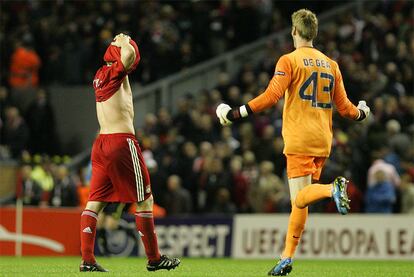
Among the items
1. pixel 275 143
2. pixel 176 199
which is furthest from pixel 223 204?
pixel 275 143

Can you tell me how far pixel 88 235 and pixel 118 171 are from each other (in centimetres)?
71

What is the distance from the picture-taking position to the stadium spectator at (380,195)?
1867cm

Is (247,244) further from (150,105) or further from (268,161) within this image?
(150,105)

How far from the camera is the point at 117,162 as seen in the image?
10734 mm

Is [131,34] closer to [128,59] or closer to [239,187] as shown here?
[239,187]

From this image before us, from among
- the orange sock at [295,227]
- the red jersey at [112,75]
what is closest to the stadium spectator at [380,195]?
the orange sock at [295,227]

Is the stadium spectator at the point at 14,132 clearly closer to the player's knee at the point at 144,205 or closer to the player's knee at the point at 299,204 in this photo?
the player's knee at the point at 144,205

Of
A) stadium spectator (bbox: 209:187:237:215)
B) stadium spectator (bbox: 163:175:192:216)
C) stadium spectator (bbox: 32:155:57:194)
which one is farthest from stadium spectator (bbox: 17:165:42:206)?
stadium spectator (bbox: 209:187:237:215)

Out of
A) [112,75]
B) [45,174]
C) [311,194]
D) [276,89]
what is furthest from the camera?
[45,174]

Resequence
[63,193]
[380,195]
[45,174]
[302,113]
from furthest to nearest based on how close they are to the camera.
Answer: [45,174] < [63,193] < [380,195] < [302,113]

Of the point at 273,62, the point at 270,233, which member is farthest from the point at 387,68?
the point at 270,233

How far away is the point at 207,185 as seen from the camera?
2036 cm

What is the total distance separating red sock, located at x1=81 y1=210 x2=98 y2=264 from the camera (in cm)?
1080

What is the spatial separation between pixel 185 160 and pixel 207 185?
117 cm
